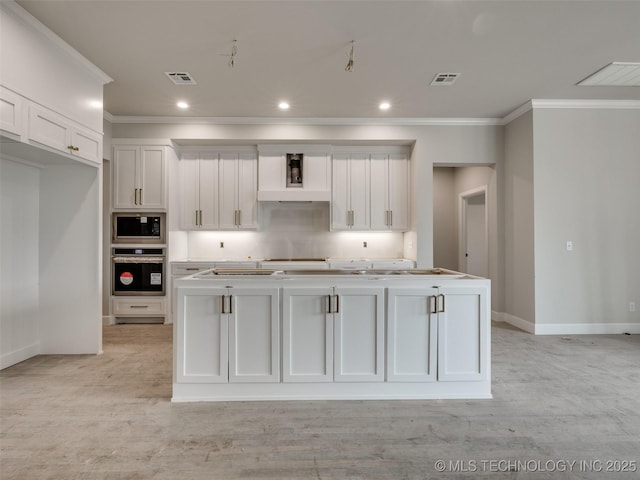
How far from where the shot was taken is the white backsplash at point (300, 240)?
5.55 meters

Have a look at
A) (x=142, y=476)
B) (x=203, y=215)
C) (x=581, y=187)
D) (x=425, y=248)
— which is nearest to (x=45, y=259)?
(x=203, y=215)

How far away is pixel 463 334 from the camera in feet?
8.38

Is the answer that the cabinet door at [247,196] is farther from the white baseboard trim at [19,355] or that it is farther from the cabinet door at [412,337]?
the cabinet door at [412,337]

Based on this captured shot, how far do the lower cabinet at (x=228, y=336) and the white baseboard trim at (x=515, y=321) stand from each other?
3598 mm

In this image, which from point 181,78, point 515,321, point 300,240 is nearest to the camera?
point 181,78

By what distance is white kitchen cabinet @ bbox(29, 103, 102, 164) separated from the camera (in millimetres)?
2734

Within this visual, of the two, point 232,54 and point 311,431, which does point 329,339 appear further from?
point 232,54

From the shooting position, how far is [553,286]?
4328mm

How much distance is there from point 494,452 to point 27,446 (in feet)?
8.99

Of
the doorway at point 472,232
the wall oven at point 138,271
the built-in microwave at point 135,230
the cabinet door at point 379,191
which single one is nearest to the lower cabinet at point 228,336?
the wall oven at point 138,271

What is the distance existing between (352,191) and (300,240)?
1.19m

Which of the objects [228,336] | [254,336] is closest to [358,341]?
[254,336]

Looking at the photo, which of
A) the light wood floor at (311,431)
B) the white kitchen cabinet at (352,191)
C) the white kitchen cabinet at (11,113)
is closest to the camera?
the light wood floor at (311,431)

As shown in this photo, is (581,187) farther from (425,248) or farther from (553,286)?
(425,248)
